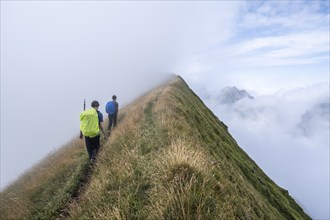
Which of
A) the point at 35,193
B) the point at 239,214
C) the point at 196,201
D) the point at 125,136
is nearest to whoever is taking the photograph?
the point at 196,201

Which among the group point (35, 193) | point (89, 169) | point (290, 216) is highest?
point (290, 216)

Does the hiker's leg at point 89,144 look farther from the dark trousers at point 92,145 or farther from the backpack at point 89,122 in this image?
the backpack at point 89,122

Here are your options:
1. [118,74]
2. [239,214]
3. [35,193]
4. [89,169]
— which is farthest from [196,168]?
[118,74]

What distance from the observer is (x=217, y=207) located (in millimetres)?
6684

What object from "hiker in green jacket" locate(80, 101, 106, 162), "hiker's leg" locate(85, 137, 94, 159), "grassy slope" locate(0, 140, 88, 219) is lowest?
"grassy slope" locate(0, 140, 88, 219)

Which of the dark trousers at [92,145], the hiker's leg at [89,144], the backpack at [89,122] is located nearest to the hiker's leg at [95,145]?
the dark trousers at [92,145]

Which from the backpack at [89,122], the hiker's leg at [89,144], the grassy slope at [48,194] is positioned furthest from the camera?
the hiker's leg at [89,144]

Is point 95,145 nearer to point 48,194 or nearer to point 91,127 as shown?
point 91,127

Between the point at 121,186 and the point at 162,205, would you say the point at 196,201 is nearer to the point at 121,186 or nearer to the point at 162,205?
the point at 162,205

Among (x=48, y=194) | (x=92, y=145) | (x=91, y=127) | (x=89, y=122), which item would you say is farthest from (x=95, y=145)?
(x=48, y=194)

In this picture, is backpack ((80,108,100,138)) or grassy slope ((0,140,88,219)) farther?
backpack ((80,108,100,138))

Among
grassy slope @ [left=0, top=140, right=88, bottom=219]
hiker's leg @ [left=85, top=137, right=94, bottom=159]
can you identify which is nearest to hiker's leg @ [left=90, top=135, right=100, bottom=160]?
hiker's leg @ [left=85, top=137, right=94, bottom=159]

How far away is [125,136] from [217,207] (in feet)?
29.6

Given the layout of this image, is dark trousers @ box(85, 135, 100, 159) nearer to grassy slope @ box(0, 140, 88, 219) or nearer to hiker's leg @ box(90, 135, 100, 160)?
hiker's leg @ box(90, 135, 100, 160)
